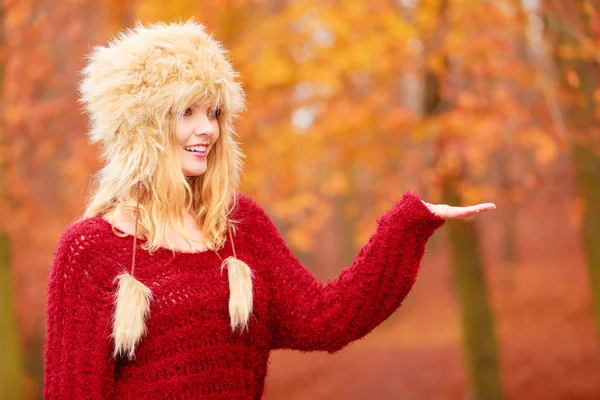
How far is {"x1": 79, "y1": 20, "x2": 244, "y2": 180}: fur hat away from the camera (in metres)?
2.95

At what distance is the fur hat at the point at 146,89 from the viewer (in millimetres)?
2945

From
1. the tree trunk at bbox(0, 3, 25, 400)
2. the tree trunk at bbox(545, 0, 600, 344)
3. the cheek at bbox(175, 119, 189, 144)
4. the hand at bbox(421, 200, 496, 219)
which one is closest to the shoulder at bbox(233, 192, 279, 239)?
the cheek at bbox(175, 119, 189, 144)

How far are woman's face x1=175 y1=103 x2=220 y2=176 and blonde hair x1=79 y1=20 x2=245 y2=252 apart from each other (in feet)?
0.10

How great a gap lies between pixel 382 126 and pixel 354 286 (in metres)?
5.52

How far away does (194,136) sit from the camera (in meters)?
3.02

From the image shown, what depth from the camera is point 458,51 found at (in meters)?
6.92

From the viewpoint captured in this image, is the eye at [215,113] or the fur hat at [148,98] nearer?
the fur hat at [148,98]

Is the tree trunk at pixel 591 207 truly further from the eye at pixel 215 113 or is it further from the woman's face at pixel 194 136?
the woman's face at pixel 194 136

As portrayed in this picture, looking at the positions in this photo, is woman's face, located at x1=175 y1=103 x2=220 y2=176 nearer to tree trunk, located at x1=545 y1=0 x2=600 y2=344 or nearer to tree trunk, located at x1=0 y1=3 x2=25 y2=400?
tree trunk, located at x1=545 y1=0 x2=600 y2=344

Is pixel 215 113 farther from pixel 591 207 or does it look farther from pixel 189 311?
pixel 591 207

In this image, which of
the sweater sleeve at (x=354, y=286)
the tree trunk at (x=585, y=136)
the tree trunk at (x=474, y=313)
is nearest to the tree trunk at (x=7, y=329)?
the tree trunk at (x=474, y=313)

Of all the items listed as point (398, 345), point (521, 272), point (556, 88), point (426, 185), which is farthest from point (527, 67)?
point (521, 272)

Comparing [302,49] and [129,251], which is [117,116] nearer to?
[129,251]

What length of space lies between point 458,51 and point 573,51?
1098mm
